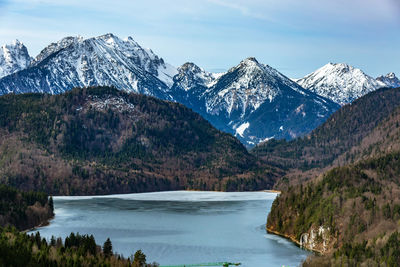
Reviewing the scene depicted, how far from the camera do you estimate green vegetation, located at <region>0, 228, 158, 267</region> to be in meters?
119

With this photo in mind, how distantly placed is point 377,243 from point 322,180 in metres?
71.0

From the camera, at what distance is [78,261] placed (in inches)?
4820

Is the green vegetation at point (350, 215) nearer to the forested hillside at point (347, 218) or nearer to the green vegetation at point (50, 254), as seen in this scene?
the forested hillside at point (347, 218)

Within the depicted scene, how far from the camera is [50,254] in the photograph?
129 meters

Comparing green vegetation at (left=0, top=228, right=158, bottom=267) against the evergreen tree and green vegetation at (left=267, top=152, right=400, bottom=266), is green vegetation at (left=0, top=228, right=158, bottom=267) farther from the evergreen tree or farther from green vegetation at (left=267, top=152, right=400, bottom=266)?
green vegetation at (left=267, top=152, right=400, bottom=266)

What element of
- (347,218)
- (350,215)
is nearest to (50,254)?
(347,218)

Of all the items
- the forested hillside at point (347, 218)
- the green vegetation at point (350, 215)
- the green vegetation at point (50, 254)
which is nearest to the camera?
the green vegetation at point (50, 254)

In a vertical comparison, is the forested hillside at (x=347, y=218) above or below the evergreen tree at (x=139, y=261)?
above

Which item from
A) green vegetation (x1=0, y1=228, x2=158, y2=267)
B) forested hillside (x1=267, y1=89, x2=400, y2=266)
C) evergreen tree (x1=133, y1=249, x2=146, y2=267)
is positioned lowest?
evergreen tree (x1=133, y1=249, x2=146, y2=267)

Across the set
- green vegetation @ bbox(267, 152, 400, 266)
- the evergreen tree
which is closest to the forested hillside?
green vegetation @ bbox(267, 152, 400, 266)

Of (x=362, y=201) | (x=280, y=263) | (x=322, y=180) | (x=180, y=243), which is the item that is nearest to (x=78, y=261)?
(x=280, y=263)

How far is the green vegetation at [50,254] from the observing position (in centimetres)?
11931

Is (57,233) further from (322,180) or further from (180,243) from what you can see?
(322,180)

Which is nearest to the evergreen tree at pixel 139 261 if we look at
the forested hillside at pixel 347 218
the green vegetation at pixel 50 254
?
the green vegetation at pixel 50 254
